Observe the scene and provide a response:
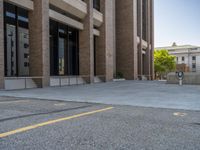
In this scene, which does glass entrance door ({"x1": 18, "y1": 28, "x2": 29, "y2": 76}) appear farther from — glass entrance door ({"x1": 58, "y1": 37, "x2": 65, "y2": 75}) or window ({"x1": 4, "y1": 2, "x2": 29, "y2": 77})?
glass entrance door ({"x1": 58, "y1": 37, "x2": 65, "y2": 75})

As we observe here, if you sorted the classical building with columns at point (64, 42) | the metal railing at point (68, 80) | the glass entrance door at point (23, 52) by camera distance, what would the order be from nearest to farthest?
1. the classical building with columns at point (64, 42)
2. the glass entrance door at point (23, 52)
3. the metal railing at point (68, 80)

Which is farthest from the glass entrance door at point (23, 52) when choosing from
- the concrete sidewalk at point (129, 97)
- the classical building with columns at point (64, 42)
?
the concrete sidewalk at point (129, 97)

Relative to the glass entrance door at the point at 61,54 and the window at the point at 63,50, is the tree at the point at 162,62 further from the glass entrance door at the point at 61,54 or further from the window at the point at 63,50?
the glass entrance door at the point at 61,54

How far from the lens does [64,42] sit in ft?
83.5

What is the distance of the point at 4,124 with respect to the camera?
465 cm

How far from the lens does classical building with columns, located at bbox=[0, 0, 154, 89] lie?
55.7 feet

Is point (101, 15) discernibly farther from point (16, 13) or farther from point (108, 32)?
point (16, 13)

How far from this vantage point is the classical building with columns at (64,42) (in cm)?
1697

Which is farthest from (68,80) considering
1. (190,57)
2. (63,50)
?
(190,57)

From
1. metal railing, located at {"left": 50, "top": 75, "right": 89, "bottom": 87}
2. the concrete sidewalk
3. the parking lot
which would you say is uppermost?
metal railing, located at {"left": 50, "top": 75, "right": 89, "bottom": 87}

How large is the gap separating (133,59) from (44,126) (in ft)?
101

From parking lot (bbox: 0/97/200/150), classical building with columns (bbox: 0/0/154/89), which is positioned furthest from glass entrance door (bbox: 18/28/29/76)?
parking lot (bbox: 0/97/200/150)

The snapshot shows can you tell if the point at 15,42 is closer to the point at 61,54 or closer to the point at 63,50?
the point at 61,54

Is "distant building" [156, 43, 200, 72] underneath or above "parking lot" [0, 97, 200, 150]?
above
